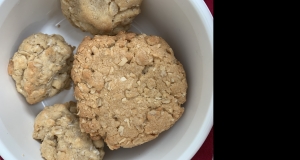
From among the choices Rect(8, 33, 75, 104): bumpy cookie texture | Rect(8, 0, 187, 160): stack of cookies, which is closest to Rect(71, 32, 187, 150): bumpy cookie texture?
Rect(8, 0, 187, 160): stack of cookies

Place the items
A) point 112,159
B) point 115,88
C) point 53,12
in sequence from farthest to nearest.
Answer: point 53,12 < point 112,159 < point 115,88

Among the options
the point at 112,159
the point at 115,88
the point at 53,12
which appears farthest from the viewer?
the point at 53,12

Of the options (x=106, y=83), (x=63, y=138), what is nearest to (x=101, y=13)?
(x=106, y=83)

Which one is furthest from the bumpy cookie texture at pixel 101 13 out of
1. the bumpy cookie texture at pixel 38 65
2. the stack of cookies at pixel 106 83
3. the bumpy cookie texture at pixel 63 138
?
the bumpy cookie texture at pixel 63 138

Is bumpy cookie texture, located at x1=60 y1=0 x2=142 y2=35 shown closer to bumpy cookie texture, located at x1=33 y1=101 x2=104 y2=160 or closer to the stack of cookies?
the stack of cookies
